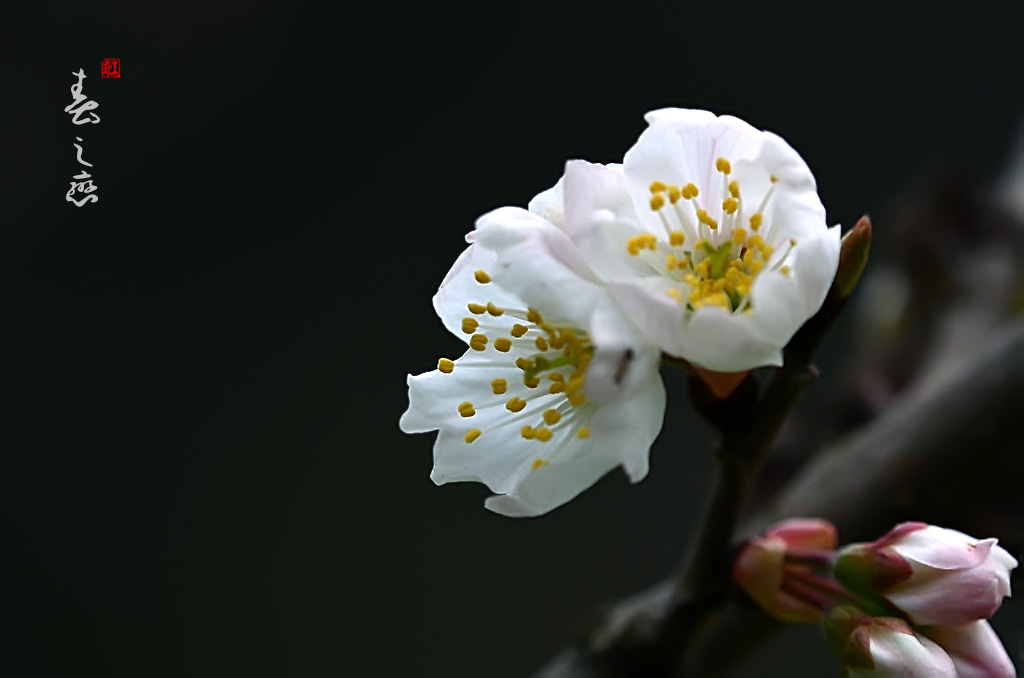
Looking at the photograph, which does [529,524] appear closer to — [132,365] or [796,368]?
[132,365]

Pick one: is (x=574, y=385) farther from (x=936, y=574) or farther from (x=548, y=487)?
(x=936, y=574)

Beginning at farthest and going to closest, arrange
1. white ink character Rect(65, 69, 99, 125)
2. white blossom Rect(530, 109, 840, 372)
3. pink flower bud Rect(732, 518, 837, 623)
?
1. white ink character Rect(65, 69, 99, 125)
2. pink flower bud Rect(732, 518, 837, 623)
3. white blossom Rect(530, 109, 840, 372)

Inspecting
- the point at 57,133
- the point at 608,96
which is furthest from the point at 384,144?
the point at 57,133

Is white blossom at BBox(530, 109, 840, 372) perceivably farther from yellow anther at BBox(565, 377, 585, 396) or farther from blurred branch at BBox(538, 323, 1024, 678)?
blurred branch at BBox(538, 323, 1024, 678)

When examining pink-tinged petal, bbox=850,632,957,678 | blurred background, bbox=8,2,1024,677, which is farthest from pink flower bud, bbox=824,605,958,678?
blurred background, bbox=8,2,1024,677

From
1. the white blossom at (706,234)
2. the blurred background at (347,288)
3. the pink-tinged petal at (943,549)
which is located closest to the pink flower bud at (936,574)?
the pink-tinged petal at (943,549)

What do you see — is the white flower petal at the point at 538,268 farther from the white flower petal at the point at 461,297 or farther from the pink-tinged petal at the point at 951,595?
the pink-tinged petal at the point at 951,595
